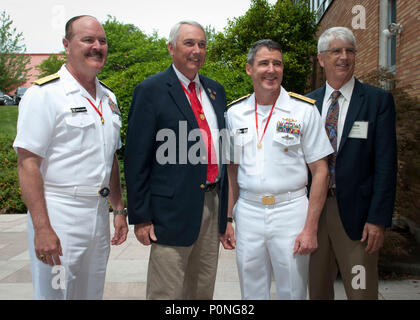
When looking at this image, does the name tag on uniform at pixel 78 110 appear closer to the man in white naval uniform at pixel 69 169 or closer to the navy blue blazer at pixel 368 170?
the man in white naval uniform at pixel 69 169

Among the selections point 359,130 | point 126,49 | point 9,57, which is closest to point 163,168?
point 359,130

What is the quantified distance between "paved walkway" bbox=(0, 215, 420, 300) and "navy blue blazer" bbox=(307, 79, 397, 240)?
177 cm

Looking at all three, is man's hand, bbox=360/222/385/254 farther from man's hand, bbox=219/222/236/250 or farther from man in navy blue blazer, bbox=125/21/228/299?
man in navy blue blazer, bbox=125/21/228/299

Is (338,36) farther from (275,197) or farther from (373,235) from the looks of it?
(373,235)

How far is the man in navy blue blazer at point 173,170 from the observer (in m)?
2.42

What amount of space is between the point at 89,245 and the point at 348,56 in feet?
7.24

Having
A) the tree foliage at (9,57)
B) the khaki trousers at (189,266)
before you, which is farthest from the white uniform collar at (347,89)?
the tree foliage at (9,57)

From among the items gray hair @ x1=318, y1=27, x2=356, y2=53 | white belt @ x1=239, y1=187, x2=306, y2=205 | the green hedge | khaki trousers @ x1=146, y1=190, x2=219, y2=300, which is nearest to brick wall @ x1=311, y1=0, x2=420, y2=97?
gray hair @ x1=318, y1=27, x2=356, y2=53

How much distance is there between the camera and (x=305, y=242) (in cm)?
244

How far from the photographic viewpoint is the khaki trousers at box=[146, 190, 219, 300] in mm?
2492

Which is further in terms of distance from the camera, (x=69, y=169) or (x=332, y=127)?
(x=332, y=127)

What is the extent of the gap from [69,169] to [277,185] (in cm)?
132

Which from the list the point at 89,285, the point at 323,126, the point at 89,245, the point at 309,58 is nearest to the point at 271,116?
the point at 323,126

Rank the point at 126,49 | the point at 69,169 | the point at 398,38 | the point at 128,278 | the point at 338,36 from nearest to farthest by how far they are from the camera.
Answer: the point at 69,169 < the point at 338,36 < the point at 128,278 < the point at 398,38 < the point at 126,49
